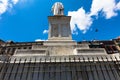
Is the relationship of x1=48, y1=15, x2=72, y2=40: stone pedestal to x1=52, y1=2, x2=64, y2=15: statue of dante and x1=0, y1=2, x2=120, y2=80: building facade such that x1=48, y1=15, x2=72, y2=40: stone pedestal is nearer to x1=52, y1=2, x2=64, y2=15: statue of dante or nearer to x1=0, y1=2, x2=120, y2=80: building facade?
x1=52, y1=2, x2=64, y2=15: statue of dante

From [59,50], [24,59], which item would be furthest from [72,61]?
[24,59]

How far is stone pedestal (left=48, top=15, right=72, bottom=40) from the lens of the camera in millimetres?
9406

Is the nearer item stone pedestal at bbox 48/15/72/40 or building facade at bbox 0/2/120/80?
building facade at bbox 0/2/120/80

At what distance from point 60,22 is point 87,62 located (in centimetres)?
377

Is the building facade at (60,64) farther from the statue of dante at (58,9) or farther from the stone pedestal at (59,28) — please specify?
the statue of dante at (58,9)

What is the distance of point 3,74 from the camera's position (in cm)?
Result: 661

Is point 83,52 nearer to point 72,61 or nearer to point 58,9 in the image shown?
point 72,61

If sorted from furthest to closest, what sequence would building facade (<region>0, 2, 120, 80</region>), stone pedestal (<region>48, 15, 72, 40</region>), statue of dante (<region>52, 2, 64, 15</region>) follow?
statue of dante (<region>52, 2, 64, 15</region>), stone pedestal (<region>48, 15, 72, 40</region>), building facade (<region>0, 2, 120, 80</region>)

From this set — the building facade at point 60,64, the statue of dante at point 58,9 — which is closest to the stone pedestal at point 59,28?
the statue of dante at point 58,9

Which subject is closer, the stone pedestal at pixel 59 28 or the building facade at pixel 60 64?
the building facade at pixel 60 64

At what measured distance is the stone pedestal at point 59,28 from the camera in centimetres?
941

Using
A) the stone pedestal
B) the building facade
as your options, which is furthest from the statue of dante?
the building facade

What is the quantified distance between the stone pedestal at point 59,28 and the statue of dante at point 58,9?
0.65 meters

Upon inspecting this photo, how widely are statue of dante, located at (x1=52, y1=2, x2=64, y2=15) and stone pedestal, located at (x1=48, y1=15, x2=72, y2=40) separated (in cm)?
65
